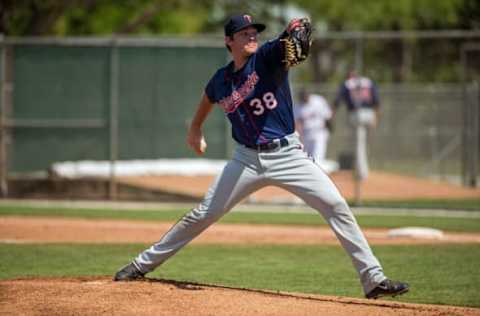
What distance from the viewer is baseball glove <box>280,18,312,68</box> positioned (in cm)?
673

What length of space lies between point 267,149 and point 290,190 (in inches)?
14.7

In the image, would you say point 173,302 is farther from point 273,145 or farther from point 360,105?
point 360,105

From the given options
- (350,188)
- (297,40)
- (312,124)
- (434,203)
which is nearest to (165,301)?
(297,40)

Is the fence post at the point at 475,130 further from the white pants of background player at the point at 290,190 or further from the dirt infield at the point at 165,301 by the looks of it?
the white pants of background player at the point at 290,190

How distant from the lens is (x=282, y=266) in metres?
9.58

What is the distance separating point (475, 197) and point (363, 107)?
3236mm

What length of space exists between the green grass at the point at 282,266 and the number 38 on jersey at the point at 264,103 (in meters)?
1.77

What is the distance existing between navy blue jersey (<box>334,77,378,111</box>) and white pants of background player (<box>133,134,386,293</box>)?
10.2 m

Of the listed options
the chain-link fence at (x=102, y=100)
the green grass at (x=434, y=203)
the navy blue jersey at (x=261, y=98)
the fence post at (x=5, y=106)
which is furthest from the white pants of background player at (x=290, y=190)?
the fence post at (x=5, y=106)

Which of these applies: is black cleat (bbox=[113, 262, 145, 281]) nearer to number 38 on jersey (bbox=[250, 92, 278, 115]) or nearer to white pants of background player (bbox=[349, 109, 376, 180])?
number 38 on jersey (bbox=[250, 92, 278, 115])

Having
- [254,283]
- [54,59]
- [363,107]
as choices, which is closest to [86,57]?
[54,59]

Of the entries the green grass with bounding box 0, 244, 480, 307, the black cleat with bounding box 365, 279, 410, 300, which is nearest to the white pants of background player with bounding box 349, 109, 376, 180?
the green grass with bounding box 0, 244, 480, 307

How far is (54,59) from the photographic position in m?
18.1

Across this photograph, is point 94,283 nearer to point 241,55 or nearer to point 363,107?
point 241,55
